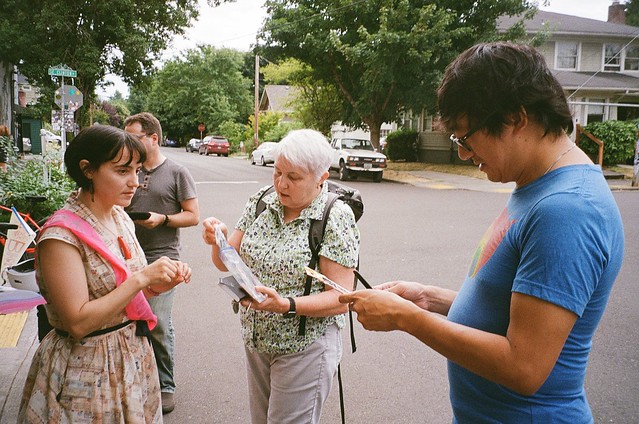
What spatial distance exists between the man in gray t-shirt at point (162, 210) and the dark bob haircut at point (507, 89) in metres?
2.58

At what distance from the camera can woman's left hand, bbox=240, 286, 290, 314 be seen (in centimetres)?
204

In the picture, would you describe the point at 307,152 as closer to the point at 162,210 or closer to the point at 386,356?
the point at 162,210

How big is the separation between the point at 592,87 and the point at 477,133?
27939mm

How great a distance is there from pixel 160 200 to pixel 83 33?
20.6m

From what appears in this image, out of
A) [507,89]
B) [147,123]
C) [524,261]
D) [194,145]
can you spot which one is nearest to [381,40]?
[147,123]

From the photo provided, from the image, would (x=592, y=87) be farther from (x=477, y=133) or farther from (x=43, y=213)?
(x=477, y=133)

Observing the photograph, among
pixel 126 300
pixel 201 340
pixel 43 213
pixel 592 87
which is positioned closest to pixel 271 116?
pixel 592 87

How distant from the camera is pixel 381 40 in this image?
19.8 m

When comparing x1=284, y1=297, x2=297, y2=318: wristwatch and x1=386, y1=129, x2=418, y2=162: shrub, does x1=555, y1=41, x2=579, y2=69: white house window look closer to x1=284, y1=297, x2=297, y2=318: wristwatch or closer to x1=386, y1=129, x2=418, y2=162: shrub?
x1=386, y1=129, x2=418, y2=162: shrub

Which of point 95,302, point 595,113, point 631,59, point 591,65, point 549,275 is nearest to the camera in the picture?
point 549,275

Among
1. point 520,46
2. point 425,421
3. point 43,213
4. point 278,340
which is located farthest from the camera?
point 43,213

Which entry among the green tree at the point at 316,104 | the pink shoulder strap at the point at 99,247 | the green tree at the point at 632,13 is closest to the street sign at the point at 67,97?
the pink shoulder strap at the point at 99,247

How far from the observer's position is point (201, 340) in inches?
192

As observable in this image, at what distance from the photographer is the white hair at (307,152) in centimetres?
232
